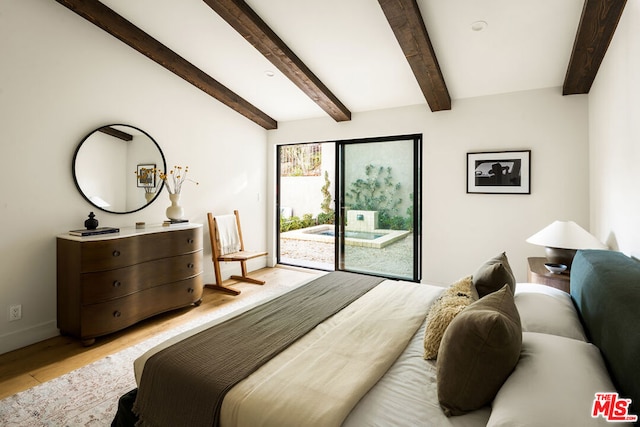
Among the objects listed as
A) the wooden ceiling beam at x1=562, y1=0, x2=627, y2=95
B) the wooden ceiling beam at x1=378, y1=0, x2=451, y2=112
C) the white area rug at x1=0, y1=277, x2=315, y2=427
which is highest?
the wooden ceiling beam at x1=378, y1=0, x2=451, y2=112

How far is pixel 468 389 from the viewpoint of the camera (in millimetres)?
1062

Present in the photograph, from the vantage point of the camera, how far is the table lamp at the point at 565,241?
98.0 inches

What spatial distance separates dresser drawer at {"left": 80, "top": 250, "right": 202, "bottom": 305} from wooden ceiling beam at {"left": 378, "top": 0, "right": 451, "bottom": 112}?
2.92 m

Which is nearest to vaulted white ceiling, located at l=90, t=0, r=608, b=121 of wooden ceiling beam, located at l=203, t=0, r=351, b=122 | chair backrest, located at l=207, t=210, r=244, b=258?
wooden ceiling beam, located at l=203, t=0, r=351, b=122

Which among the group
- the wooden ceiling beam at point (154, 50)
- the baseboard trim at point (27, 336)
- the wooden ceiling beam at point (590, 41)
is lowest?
the baseboard trim at point (27, 336)

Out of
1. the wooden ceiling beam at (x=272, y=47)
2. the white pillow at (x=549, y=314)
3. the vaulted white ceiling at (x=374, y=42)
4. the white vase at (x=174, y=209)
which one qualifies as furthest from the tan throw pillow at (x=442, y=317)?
the white vase at (x=174, y=209)

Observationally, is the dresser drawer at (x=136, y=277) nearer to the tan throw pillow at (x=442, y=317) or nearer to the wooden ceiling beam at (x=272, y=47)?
the wooden ceiling beam at (x=272, y=47)

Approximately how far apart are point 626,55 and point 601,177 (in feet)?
3.82

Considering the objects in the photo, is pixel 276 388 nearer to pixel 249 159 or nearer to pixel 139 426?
pixel 139 426

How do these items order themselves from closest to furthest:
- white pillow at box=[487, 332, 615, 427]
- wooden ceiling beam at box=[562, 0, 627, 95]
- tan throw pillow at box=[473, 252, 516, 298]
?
white pillow at box=[487, 332, 615, 427] → tan throw pillow at box=[473, 252, 516, 298] → wooden ceiling beam at box=[562, 0, 627, 95]

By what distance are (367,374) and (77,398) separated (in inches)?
74.5

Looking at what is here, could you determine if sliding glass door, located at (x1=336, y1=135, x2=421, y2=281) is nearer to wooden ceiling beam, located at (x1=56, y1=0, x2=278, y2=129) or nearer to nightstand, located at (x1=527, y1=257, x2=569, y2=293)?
wooden ceiling beam, located at (x1=56, y1=0, x2=278, y2=129)

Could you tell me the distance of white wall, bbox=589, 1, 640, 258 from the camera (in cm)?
188

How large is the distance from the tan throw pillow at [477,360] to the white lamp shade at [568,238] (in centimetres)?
188
